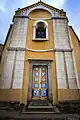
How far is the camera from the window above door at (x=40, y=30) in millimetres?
10745

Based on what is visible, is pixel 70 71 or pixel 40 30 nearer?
pixel 70 71

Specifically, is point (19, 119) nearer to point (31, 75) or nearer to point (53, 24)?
point (31, 75)

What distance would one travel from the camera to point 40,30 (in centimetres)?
1140

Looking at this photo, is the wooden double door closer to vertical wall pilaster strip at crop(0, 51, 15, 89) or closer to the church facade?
the church facade

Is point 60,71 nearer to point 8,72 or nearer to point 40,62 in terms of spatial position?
point 40,62

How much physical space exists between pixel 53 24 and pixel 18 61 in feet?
16.6

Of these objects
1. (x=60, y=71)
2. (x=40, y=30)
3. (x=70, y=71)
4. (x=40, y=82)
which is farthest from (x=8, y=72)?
(x=40, y=30)

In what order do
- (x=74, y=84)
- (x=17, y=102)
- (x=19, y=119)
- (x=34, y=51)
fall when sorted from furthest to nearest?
(x=34, y=51), (x=74, y=84), (x=17, y=102), (x=19, y=119)

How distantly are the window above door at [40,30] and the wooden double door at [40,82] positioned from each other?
3.13 metres

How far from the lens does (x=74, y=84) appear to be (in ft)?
27.1

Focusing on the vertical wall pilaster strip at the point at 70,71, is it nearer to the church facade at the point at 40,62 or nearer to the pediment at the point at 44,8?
the church facade at the point at 40,62

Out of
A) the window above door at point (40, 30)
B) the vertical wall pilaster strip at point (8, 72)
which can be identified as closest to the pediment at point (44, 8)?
the window above door at point (40, 30)

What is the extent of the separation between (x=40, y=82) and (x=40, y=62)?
160 centimetres

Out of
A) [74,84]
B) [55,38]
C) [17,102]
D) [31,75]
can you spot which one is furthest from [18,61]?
[74,84]
